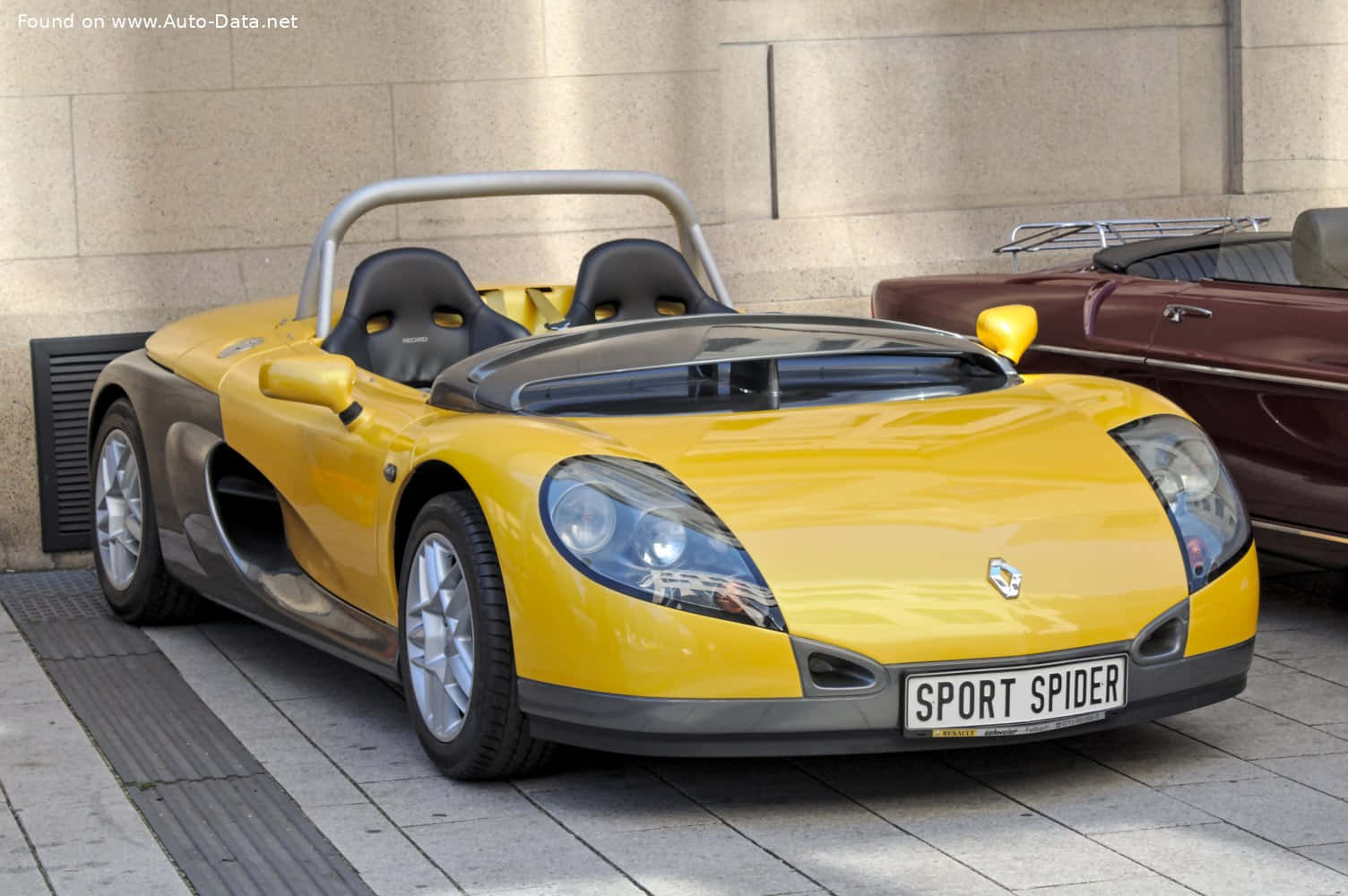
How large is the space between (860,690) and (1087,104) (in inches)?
260

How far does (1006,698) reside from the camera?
4023mm

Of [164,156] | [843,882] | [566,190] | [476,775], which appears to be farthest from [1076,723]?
[164,156]

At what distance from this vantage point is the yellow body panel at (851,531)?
3971mm

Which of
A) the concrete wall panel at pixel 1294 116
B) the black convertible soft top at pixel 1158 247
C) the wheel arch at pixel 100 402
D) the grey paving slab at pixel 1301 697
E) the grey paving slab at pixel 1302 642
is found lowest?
the grey paving slab at pixel 1302 642

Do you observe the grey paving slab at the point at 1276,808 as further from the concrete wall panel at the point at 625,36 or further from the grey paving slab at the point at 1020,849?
the concrete wall panel at the point at 625,36

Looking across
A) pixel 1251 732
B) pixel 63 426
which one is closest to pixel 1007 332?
pixel 1251 732

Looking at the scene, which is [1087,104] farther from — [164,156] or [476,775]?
[476,775]

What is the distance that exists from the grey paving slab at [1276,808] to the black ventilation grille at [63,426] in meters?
5.07

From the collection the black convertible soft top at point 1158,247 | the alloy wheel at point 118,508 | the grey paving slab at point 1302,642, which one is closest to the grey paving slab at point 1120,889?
the grey paving slab at point 1302,642

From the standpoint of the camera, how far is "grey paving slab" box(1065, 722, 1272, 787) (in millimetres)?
4422

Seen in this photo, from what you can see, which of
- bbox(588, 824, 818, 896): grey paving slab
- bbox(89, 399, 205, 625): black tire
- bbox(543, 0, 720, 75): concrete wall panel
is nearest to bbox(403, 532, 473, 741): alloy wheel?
bbox(588, 824, 818, 896): grey paving slab

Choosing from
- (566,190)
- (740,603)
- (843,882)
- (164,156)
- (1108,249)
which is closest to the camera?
(843,882)

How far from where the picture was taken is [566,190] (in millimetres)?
6441

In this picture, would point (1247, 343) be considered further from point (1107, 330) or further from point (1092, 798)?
point (1092, 798)
